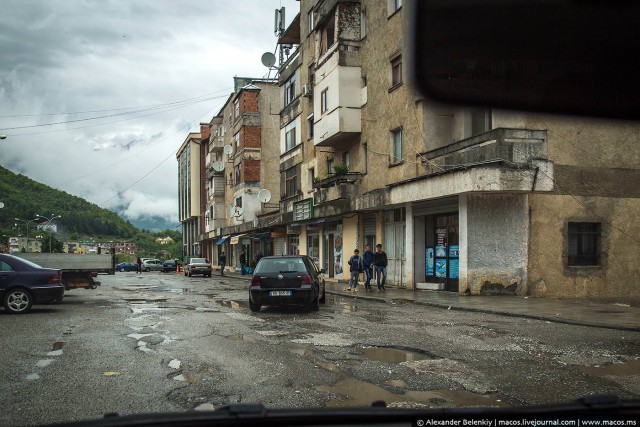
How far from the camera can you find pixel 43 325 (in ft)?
40.0

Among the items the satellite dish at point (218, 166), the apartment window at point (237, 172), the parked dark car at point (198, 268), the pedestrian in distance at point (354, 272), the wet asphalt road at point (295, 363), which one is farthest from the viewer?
the satellite dish at point (218, 166)

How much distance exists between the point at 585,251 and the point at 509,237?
268cm

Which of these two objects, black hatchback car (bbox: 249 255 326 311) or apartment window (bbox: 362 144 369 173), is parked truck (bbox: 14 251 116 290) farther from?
apartment window (bbox: 362 144 369 173)

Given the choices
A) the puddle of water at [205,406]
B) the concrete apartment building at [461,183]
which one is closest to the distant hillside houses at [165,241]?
the concrete apartment building at [461,183]

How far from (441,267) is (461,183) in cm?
473

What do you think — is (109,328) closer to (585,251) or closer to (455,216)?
(455,216)

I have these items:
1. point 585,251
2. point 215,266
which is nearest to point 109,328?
point 585,251

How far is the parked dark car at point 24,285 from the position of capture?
48.4ft

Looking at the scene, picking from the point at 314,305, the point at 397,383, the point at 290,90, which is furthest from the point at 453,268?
the point at 290,90

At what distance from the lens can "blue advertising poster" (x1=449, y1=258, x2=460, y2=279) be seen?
21448 millimetres

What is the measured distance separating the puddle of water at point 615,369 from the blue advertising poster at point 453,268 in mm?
13729

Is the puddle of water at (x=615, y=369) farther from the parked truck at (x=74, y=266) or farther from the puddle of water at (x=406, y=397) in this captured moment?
the parked truck at (x=74, y=266)

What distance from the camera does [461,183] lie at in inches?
735

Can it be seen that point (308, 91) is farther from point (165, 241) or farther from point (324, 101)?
point (165, 241)
